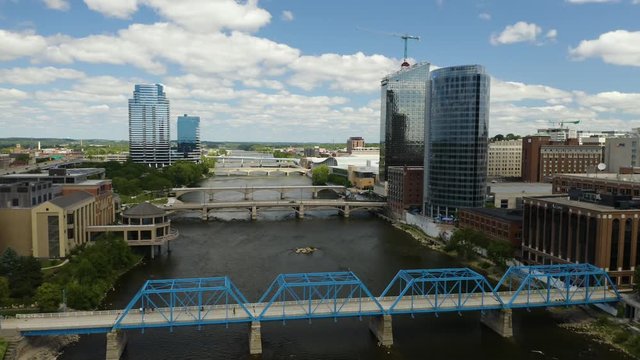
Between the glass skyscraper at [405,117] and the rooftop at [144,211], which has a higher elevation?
the glass skyscraper at [405,117]

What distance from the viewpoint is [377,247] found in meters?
81.4

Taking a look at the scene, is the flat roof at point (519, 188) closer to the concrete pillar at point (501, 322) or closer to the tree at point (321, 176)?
the concrete pillar at point (501, 322)

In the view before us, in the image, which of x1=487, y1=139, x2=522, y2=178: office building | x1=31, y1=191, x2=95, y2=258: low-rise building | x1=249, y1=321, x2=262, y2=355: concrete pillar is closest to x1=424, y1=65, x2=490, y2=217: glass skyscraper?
x1=249, y1=321, x2=262, y2=355: concrete pillar

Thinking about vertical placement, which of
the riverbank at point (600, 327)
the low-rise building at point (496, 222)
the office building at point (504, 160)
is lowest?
the riverbank at point (600, 327)

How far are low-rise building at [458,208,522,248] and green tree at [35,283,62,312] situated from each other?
2044 inches

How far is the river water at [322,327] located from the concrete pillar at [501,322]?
0.60 metres

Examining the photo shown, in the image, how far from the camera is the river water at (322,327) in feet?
133

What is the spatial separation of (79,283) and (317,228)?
54349 mm

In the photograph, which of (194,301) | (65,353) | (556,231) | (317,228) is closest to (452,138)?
(317,228)

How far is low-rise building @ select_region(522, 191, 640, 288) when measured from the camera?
1929 inches

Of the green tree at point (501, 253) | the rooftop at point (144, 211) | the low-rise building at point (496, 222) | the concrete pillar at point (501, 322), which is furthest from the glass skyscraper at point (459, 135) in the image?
the rooftop at point (144, 211)

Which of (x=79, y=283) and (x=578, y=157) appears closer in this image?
(x=79, y=283)

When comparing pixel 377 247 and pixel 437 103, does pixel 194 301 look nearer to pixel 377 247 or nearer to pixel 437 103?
pixel 377 247

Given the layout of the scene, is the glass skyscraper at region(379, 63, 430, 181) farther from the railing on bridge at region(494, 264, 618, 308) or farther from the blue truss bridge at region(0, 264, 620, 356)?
the blue truss bridge at region(0, 264, 620, 356)
